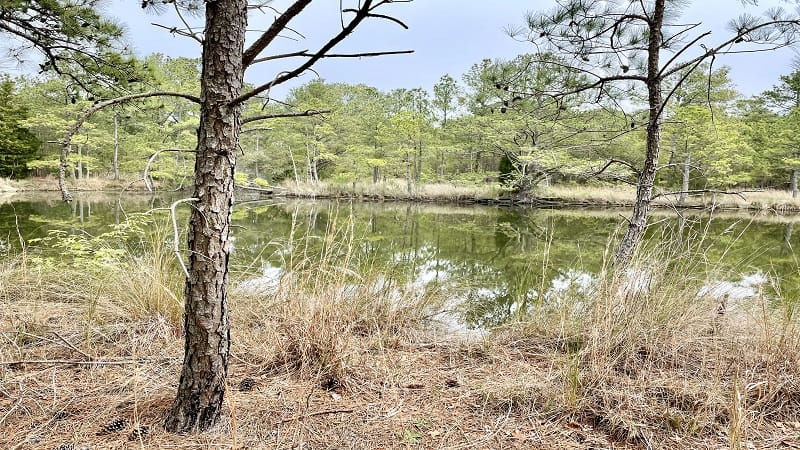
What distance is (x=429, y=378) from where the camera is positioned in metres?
2.00

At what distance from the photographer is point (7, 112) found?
17766mm

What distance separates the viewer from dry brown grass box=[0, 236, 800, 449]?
4.66ft

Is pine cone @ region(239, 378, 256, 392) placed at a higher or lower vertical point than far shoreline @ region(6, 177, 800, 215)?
lower

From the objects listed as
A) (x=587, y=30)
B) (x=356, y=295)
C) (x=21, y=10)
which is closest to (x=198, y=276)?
(x=356, y=295)

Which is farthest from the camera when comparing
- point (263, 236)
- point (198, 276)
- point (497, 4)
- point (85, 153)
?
point (85, 153)

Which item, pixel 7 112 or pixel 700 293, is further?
pixel 7 112

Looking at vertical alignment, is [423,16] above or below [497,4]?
below

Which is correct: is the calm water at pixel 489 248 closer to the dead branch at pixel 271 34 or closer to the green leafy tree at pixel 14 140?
the dead branch at pixel 271 34

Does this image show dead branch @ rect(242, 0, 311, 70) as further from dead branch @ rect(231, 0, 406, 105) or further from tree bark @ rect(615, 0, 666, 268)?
tree bark @ rect(615, 0, 666, 268)

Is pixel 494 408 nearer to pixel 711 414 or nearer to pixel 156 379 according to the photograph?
pixel 711 414

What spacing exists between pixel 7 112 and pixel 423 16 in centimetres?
2410

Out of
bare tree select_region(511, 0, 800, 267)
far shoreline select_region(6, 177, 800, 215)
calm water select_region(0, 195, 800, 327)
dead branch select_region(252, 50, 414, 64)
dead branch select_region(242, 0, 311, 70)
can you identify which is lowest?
calm water select_region(0, 195, 800, 327)

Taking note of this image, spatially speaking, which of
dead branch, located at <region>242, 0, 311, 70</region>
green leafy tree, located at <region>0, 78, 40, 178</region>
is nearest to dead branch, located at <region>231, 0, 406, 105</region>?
dead branch, located at <region>242, 0, 311, 70</region>

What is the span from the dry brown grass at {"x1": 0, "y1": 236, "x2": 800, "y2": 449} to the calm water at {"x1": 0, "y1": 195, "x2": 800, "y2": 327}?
0.38 m
